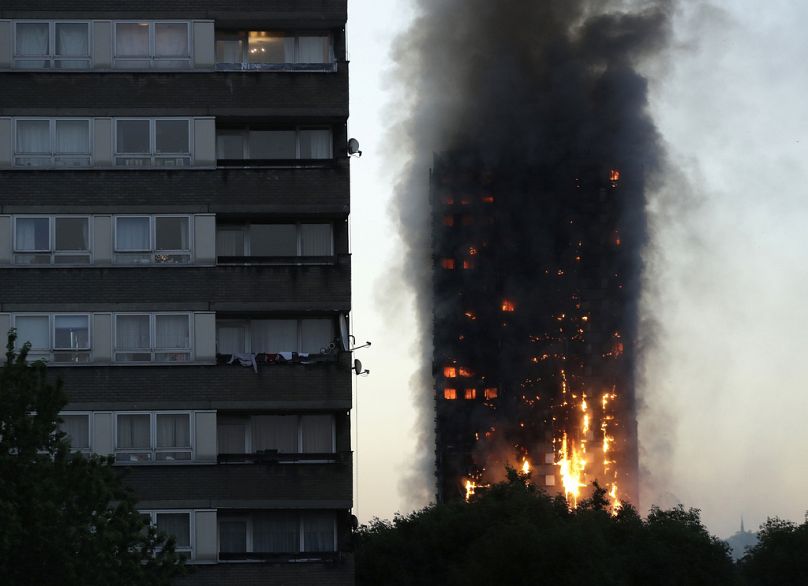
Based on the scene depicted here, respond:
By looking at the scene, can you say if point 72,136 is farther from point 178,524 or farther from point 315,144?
point 178,524

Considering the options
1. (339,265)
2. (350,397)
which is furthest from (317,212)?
(350,397)

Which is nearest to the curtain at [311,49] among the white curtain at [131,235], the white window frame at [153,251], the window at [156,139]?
the window at [156,139]

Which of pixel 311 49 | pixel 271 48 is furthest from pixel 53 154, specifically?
pixel 311 49

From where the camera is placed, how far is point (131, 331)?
57.3 meters

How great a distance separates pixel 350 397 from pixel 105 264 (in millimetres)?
8737

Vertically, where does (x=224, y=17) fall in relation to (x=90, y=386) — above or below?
above

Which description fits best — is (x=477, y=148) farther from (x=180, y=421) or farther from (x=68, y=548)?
(x=68, y=548)

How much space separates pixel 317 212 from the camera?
5778cm

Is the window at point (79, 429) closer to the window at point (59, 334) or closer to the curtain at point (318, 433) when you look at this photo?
the window at point (59, 334)

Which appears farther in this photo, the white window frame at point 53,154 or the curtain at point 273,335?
the curtain at point 273,335

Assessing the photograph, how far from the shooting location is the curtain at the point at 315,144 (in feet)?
194

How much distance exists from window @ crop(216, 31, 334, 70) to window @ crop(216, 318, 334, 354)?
8.49 meters

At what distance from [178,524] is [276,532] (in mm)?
3042

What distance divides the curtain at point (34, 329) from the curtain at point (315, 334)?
7.97 metres
